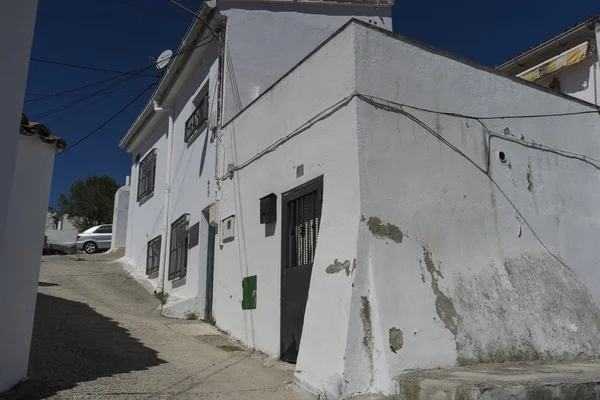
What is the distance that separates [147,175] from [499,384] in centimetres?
1313

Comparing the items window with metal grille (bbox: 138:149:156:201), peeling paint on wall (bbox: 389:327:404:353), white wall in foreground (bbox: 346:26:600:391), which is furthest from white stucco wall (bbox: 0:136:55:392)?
window with metal grille (bbox: 138:149:156:201)

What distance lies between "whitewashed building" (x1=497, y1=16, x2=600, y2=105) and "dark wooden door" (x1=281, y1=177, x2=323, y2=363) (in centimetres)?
716

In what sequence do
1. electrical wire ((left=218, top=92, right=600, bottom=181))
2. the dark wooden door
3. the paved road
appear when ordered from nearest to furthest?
the paved road, electrical wire ((left=218, top=92, right=600, bottom=181)), the dark wooden door

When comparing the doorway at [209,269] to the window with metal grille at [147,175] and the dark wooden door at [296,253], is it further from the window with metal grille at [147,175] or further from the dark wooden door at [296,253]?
the window with metal grille at [147,175]

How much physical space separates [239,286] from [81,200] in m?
31.4

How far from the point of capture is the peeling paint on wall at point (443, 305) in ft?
17.7

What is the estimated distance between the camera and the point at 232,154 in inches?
344

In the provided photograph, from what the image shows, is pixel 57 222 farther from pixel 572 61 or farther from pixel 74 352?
pixel 572 61

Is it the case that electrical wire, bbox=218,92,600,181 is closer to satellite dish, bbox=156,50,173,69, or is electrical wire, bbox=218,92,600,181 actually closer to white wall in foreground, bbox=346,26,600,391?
white wall in foreground, bbox=346,26,600,391

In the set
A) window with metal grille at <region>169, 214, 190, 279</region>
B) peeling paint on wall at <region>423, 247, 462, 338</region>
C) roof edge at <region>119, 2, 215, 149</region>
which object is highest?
roof edge at <region>119, 2, 215, 149</region>

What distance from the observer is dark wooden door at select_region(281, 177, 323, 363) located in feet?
20.7

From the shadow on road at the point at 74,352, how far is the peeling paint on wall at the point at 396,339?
9.33ft

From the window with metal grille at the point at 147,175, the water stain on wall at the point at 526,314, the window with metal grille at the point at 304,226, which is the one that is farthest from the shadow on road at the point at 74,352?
the window with metal grille at the point at 147,175

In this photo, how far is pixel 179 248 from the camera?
11.8 m
